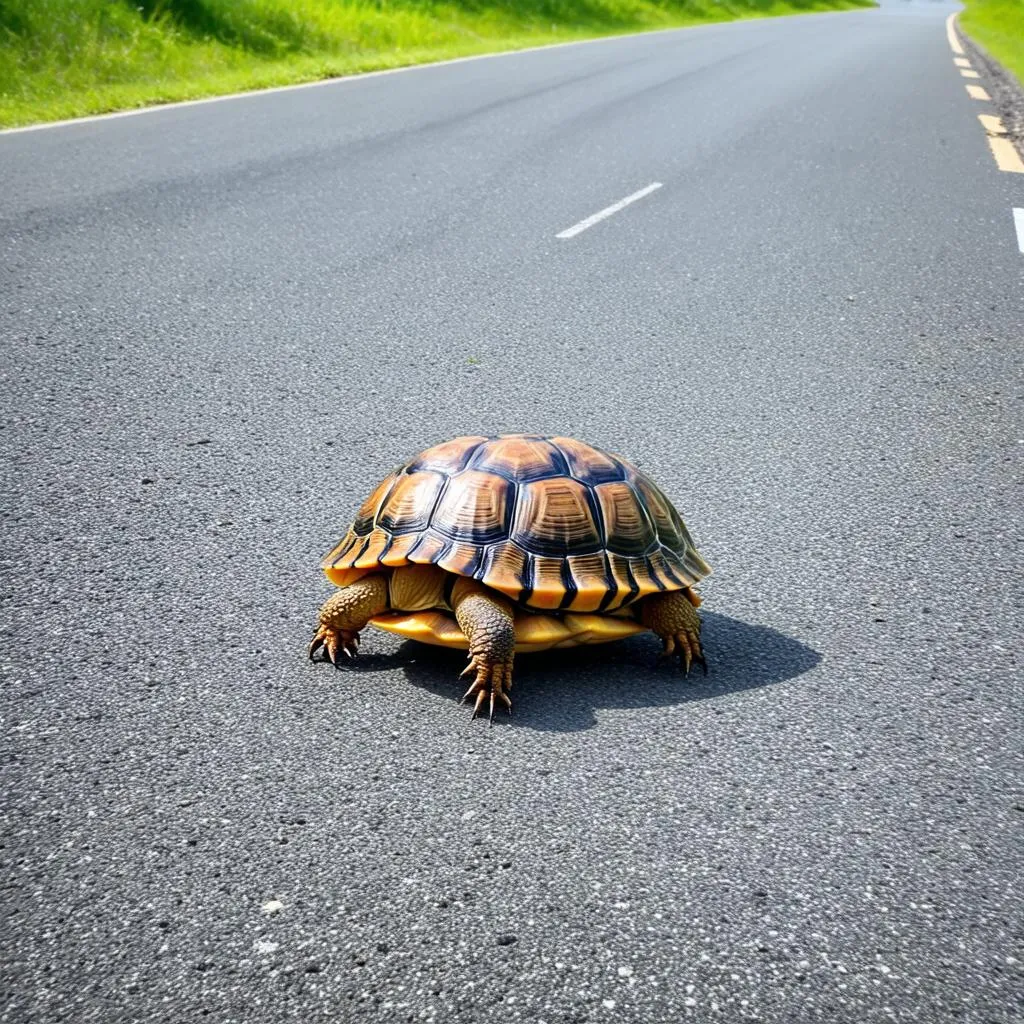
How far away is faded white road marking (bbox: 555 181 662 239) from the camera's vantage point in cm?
918

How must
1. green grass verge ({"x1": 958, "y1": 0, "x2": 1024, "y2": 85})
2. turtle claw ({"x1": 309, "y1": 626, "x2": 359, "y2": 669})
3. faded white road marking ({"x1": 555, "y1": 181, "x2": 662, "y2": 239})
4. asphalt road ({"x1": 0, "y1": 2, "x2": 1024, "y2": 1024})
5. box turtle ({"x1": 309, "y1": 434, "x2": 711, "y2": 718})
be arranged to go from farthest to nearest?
green grass verge ({"x1": 958, "y1": 0, "x2": 1024, "y2": 85}), faded white road marking ({"x1": 555, "y1": 181, "x2": 662, "y2": 239}), turtle claw ({"x1": 309, "y1": 626, "x2": 359, "y2": 669}), box turtle ({"x1": 309, "y1": 434, "x2": 711, "y2": 718}), asphalt road ({"x1": 0, "y1": 2, "x2": 1024, "y2": 1024})

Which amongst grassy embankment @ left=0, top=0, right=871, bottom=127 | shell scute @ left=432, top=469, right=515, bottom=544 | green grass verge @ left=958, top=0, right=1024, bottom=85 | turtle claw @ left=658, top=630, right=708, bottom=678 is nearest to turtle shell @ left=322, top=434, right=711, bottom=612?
shell scute @ left=432, top=469, right=515, bottom=544

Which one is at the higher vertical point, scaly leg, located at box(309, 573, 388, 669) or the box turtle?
the box turtle

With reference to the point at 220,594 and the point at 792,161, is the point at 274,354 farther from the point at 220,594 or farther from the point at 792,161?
the point at 792,161

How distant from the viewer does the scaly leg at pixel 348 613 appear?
3561 millimetres

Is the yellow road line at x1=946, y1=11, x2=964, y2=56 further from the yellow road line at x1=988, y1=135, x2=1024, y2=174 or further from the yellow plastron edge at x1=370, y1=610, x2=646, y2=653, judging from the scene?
the yellow plastron edge at x1=370, y1=610, x2=646, y2=653

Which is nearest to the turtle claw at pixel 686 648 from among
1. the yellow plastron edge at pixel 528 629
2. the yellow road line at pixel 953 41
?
the yellow plastron edge at pixel 528 629

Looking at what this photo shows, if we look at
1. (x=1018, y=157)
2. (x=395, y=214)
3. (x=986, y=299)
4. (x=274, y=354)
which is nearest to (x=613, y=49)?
(x=1018, y=157)

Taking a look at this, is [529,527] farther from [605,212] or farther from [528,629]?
[605,212]

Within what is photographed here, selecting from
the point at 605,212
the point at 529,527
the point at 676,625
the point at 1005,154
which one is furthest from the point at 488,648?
the point at 1005,154

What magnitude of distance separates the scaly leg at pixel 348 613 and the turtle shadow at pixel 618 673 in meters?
0.19

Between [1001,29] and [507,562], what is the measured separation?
40.2 metres

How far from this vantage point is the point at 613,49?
84.5 feet

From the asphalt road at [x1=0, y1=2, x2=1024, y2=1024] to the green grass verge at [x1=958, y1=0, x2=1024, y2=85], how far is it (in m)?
17.3
